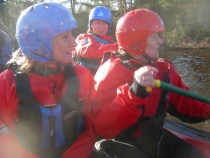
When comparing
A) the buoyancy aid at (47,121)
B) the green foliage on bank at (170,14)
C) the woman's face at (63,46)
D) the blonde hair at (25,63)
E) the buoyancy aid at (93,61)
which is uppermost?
the woman's face at (63,46)

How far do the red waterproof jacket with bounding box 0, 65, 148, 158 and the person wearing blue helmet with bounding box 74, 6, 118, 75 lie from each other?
2512 millimetres

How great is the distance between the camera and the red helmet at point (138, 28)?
2.88 metres

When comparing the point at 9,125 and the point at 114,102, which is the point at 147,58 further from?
the point at 9,125

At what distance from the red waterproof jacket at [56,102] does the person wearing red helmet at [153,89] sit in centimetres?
10

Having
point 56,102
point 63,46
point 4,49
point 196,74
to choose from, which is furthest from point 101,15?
point 196,74

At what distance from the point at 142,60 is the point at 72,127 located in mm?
992

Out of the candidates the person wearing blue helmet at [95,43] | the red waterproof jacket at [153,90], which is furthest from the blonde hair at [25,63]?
the person wearing blue helmet at [95,43]

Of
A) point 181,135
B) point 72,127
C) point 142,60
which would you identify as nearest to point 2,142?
point 72,127

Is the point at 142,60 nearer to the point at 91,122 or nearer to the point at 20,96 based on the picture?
the point at 91,122

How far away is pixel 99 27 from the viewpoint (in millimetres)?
5840

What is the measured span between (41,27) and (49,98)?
0.62 m

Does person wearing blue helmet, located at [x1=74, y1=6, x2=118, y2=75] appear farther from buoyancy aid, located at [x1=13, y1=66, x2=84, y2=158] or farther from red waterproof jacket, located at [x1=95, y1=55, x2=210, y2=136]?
buoyancy aid, located at [x1=13, y1=66, x2=84, y2=158]

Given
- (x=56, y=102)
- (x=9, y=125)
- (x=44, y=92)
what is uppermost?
(x=44, y=92)

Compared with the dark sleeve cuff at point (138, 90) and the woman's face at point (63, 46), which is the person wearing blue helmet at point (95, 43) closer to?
the woman's face at point (63, 46)
